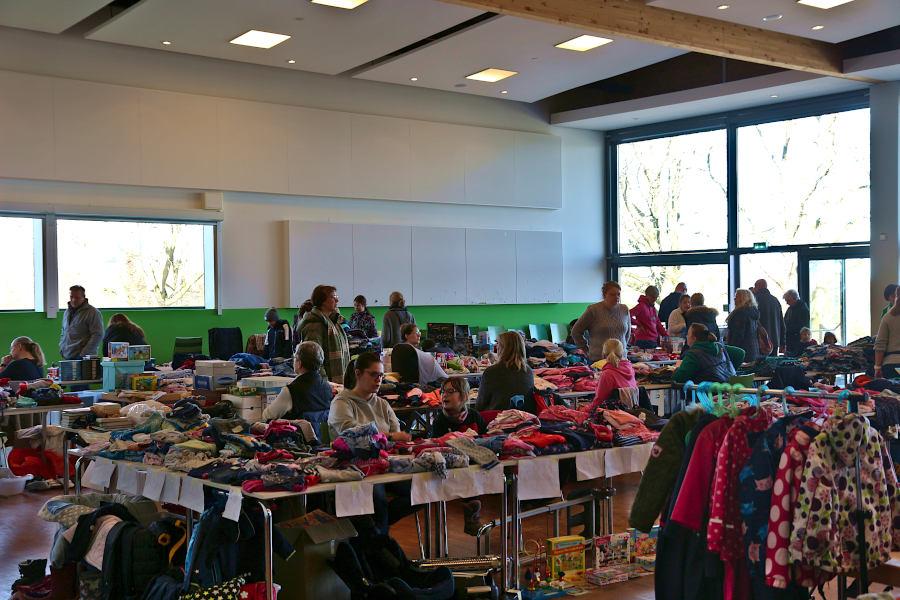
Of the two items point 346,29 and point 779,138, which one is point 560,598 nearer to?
point 346,29

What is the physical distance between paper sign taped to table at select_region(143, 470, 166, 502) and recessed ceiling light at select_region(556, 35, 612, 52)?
8.18 m

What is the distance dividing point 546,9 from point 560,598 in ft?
18.0

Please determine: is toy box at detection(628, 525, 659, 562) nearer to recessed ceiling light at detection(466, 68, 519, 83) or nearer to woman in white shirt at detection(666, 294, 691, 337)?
woman in white shirt at detection(666, 294, 691, 337)

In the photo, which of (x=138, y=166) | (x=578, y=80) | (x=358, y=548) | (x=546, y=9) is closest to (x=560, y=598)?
(x=358, y=548)

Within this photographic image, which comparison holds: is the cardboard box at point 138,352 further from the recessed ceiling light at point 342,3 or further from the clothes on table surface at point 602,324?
the clothes on table surface at point 602,324

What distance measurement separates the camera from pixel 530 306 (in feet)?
53.0

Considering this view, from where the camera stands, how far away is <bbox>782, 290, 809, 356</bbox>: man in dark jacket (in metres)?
13.1

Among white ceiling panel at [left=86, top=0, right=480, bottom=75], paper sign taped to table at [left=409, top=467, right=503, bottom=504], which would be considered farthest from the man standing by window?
paper sign taped to table at [left=409, top=467, right=503, bottom=504]

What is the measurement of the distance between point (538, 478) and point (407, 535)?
1.66 m

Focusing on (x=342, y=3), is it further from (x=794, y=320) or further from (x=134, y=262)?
(x=794, y=320)

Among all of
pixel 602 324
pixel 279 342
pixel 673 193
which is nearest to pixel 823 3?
pixel 602 324

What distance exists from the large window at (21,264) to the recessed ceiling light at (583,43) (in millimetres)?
6387

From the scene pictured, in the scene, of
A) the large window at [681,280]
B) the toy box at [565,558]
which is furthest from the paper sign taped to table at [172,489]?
the large window at [681,280]

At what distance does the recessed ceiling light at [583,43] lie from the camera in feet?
38.2
